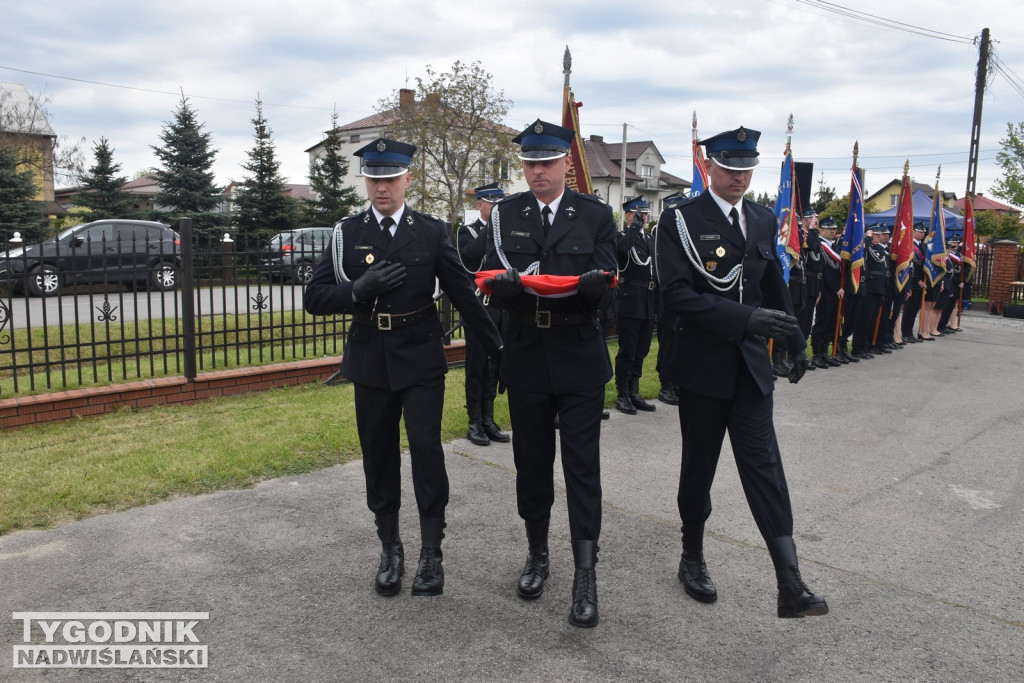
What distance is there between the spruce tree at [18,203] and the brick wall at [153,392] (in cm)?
2019

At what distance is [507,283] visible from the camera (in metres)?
3.24

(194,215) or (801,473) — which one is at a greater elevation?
(194,215)

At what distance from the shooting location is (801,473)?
18.6 ft

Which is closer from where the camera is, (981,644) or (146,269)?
(981,644)

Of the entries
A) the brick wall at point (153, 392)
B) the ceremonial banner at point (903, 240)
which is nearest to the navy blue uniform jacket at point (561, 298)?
the brick wall at point (153, 392)

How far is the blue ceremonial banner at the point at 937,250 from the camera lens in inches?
565

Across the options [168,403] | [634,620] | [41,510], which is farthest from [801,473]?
[168,403]

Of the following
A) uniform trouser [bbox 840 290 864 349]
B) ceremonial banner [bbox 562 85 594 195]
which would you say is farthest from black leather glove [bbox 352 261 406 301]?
uniform trouser [bbox 840 290 864 349]

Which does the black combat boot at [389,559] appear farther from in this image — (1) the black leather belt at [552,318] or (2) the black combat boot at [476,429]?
(2) the black combat boot at [476,429]

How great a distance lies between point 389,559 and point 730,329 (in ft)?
6.30

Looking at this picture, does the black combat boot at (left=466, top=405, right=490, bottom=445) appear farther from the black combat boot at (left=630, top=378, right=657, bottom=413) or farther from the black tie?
the black tie

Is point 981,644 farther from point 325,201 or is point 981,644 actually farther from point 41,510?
point 325,201

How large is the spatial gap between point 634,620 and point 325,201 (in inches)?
1164

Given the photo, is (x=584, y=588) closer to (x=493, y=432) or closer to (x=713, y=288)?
(x=713, y=288)
